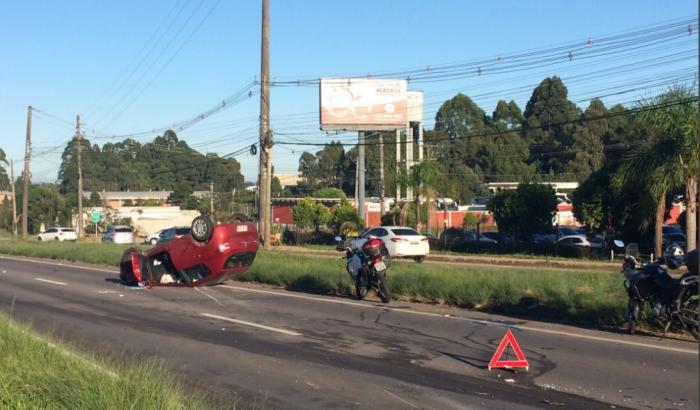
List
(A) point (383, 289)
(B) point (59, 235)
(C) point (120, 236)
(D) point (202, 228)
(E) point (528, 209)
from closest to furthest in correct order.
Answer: (A) point (383, 289)
(D) point (202, 228)
(E) point (528, 209)
(C) point (120, 236)
(B) point (59, 235)

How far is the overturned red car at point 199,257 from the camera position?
19.8m

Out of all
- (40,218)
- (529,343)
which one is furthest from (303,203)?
(529,343)

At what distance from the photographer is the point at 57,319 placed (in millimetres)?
14539

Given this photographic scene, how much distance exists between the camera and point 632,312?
11539 mm

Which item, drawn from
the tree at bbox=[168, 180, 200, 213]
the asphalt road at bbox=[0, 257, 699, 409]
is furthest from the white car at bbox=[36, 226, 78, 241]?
the asphalt road at bbox=[0, 257, 699, 409]

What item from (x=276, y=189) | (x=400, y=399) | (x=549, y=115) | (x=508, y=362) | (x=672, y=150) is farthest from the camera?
(x=276, y=189)

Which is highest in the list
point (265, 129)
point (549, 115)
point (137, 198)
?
point (549, 115)

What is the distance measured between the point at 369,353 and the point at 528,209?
1099 inches

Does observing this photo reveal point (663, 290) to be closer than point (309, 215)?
Yes

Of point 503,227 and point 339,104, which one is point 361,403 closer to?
point 503,227

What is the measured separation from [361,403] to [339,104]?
5050cm

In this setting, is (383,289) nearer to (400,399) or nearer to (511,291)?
(511,291)

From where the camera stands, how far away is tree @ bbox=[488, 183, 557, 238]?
3725 centimetres

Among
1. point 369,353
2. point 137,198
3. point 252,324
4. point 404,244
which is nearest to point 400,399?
point 369,353
